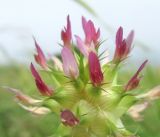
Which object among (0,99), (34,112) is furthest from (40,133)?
(34,112)

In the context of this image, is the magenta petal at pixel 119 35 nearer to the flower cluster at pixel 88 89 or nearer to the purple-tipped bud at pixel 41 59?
the flower cluster at pixel 88 89

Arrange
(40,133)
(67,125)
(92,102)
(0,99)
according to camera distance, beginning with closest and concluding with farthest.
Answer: (67,125) < (92,102) < (40,133) < (0,99)

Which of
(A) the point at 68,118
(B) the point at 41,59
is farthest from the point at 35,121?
(A) the point at 68,118

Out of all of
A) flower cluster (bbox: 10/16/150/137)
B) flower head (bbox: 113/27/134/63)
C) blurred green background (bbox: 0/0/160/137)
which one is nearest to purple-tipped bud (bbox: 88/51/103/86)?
flower cluster (bbox: 10/16/150/137)

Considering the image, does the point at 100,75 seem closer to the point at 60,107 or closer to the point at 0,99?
the point at 60,107

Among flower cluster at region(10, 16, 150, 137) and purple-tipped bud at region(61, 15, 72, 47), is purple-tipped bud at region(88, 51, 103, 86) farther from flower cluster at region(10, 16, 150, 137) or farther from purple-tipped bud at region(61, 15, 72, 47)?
purple-tipped bud at region(61, 15, 72, 47)

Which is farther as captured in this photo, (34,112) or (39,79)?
(34,112)
